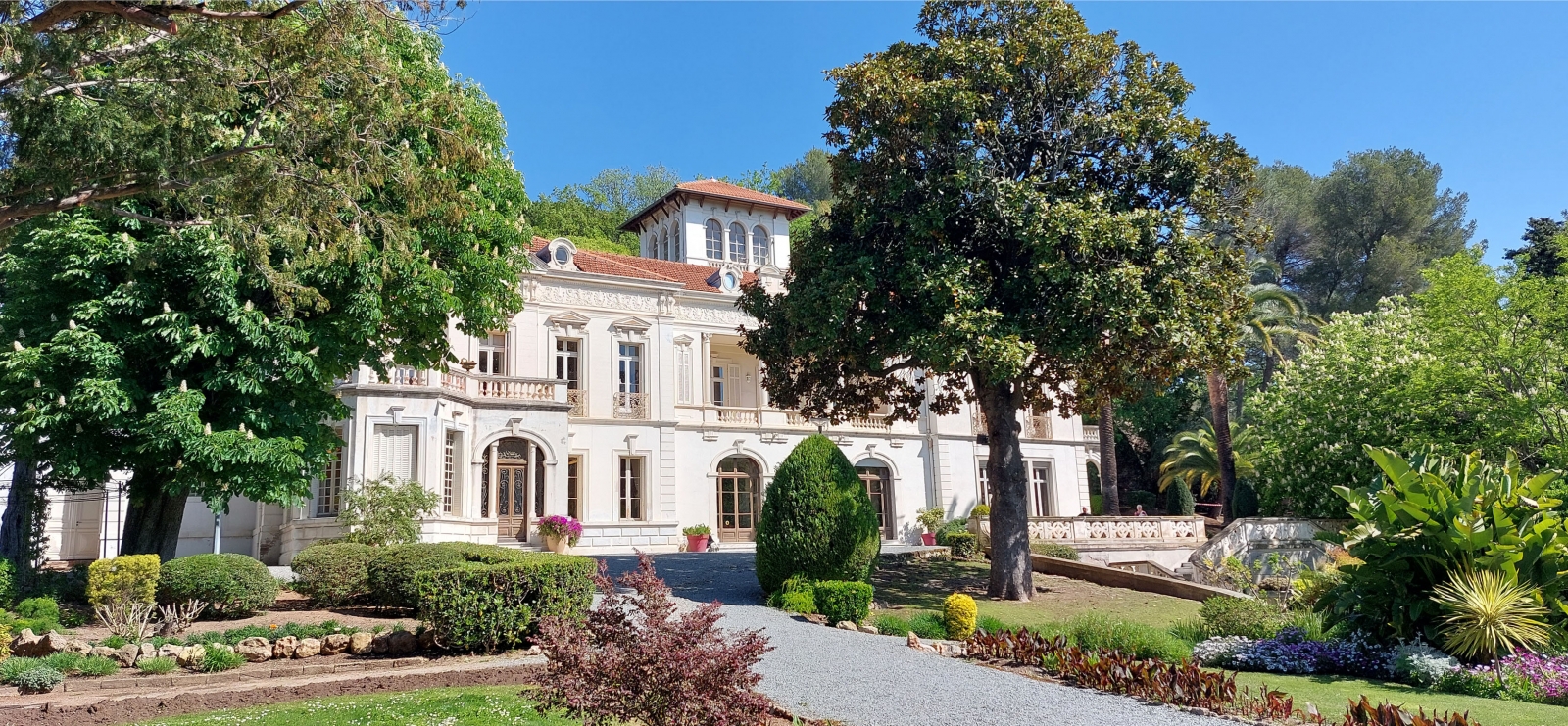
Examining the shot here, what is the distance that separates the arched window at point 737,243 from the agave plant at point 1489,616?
29.4 meters

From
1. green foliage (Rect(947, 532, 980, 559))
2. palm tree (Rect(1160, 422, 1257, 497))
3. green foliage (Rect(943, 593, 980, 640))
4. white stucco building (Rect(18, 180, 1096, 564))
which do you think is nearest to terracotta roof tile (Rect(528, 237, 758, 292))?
white stucco building (Rect(18, 180, 1096, 564))

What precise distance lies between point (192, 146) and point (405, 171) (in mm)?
2325

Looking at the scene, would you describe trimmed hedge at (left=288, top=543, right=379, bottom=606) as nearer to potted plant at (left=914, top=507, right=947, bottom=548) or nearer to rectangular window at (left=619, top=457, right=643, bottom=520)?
rectangular window at (left=619, top=457, right=643, bottom=520)

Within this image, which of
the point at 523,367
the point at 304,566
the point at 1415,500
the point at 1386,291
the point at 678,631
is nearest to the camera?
the point at 678,631

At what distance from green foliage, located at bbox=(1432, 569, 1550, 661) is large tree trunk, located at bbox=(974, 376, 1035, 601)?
7830 mm

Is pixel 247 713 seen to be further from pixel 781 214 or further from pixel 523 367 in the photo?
pixel 781 214

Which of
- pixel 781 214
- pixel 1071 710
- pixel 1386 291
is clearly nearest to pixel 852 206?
pixel 1071 710

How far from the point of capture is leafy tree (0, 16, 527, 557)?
501 inches

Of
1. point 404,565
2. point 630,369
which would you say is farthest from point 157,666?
point 630,369

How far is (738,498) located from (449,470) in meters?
9.97

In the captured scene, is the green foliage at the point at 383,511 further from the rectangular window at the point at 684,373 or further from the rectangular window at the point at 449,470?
the rectangular window at the point at 684,373

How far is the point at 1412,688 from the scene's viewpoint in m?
10.0

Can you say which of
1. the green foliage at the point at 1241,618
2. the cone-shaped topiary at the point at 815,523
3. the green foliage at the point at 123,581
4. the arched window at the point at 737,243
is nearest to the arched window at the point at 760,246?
the arched window at the point at 737,243

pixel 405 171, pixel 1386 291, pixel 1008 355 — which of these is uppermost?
pixel 1386 291
